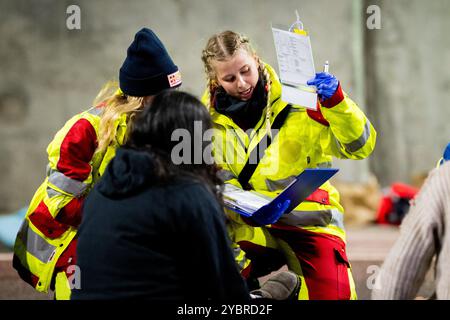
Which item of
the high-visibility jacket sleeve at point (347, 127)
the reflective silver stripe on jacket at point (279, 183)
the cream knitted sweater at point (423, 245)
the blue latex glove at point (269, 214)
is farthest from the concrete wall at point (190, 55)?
the cream knitted sweater at point (423, 245)

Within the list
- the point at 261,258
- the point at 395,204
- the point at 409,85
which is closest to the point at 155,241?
the point at 261,258

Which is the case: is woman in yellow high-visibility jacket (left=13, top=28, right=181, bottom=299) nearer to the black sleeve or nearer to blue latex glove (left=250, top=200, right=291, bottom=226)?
blue latex glove (left=250, top=200, right=291, bottom=226)

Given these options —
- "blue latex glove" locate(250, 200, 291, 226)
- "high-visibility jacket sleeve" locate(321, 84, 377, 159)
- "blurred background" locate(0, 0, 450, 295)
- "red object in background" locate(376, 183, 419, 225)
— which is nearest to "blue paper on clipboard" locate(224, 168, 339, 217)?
"blue latex glove" locate(250, 200, 291, 226)

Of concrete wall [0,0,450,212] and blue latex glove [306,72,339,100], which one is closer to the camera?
blue latex glove [306,72,339,100]

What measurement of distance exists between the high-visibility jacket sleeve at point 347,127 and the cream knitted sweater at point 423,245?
1084 millimetres

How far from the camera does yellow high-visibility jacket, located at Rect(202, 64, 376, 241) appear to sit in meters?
3.13

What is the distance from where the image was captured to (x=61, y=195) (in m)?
3.04

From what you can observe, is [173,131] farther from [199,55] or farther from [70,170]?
[199,55]

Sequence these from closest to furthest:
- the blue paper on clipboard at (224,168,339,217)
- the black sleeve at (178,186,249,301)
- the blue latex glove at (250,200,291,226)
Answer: the black sleeve at (178,186,249,301) < the blue paper on clipboard at (224,168,339,217) < the blue latex glove at (250,200,291,226)

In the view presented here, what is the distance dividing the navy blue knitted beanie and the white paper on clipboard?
0.46m

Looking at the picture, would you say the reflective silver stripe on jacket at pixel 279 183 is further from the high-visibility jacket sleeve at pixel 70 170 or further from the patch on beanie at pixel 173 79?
the high-visibility jacket sleeve at pixel 70 170

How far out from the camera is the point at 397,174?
22.9ft
